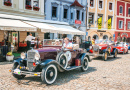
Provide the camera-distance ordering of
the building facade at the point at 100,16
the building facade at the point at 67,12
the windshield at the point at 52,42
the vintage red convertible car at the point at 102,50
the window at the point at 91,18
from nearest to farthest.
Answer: the windshield at the point at 52,42 → the vintage red convertible car at the point at 102,50 → the building facade at the point at 67,12 → the building facade at the point at 100,16 → the window at the point at 91,18

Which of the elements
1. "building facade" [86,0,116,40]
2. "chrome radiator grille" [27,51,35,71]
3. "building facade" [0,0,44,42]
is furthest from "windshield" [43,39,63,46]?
"building facade" [86,0,116,40]

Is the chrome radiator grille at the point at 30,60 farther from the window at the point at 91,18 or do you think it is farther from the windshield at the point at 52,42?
the window at the point at 91,18

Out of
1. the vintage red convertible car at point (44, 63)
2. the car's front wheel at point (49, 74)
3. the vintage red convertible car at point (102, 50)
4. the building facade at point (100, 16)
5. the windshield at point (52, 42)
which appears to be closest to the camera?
the car's front wheel at point (49, 74)

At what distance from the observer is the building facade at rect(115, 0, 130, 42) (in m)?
28.1

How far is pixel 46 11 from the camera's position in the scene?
1841 cm

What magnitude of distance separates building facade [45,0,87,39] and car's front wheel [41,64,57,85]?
1427 centimetres

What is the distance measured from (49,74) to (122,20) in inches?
1072

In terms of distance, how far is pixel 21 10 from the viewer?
15258 millimetres

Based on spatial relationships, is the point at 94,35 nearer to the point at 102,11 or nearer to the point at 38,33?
the point at 102,11

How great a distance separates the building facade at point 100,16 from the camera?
2462 centimetres

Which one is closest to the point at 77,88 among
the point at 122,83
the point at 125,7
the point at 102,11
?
the point at 122,83

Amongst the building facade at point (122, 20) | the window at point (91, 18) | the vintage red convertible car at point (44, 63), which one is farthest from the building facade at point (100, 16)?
the vintage red convertible car at point (44, 63)

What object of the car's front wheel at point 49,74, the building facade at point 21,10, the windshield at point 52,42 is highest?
the building facade at point 21,10

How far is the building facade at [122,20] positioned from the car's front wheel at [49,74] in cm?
2536
